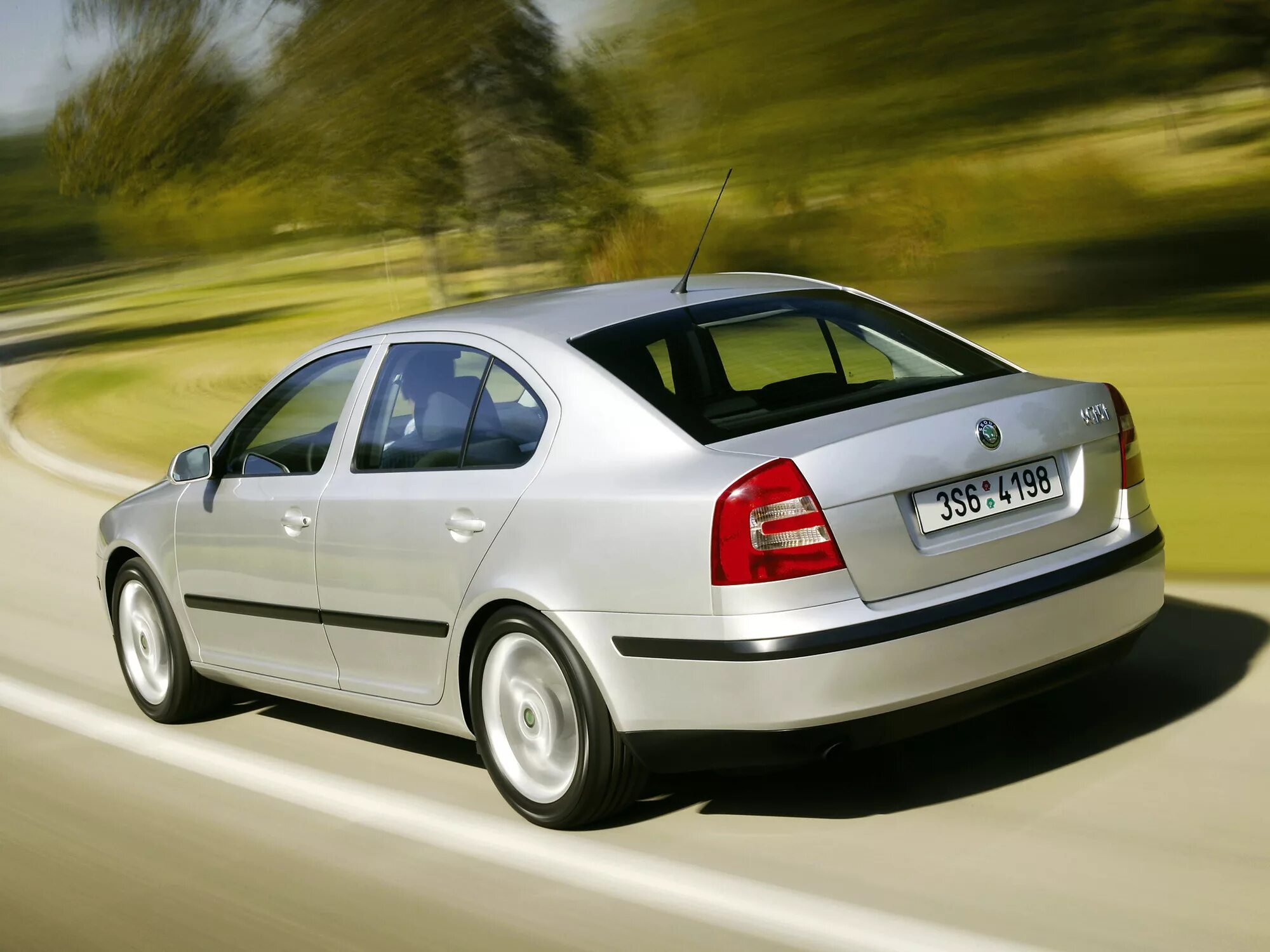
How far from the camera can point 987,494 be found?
4.36 meters

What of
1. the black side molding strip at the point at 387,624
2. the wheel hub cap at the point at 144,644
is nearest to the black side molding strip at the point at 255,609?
the black side molding strip at the point at 387,624

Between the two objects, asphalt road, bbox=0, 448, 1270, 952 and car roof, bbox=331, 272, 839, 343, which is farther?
car roof, bbox=331, 272, 839, 343

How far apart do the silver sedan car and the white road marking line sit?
155 mm

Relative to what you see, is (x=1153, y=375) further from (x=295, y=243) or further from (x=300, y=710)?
(x=295, y=243)

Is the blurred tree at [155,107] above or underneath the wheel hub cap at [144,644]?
above

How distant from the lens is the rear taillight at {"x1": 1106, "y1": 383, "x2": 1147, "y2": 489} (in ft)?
15.5

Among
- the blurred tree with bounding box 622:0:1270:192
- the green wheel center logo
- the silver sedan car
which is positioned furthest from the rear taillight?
the blurred tree with bounding box 622:0:1270:192

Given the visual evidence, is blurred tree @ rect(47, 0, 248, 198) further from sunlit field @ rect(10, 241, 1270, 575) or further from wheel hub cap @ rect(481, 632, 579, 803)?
wheel hub cap @ rect(481, 632, 579, 803)

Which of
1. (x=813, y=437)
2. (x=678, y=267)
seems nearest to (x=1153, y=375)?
(x=678, y=267)

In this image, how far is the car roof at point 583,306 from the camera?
5.04 metres

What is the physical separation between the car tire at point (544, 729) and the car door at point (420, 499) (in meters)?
0.20

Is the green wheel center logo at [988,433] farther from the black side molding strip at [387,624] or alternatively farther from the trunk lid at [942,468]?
the black side molding strip at [387,624]

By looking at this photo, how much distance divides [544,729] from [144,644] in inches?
104

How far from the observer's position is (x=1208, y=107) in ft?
52.6
